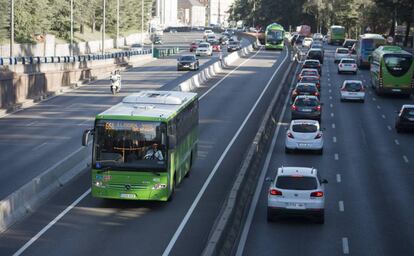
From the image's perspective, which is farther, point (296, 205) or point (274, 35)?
point (274, 35)

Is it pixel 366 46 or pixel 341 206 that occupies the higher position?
pixel 366 46

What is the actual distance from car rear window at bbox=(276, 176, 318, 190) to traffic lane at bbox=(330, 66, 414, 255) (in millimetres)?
1565

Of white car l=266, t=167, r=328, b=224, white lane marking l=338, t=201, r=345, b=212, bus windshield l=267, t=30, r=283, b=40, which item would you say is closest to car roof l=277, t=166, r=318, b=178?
white car l=266, t=167, r=328, b=224

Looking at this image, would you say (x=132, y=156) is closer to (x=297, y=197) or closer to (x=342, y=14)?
(x=297, y=197)

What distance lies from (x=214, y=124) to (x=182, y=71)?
3612 centimetres

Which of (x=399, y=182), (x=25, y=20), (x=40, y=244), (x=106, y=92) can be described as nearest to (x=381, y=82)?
(x=106, y=92)

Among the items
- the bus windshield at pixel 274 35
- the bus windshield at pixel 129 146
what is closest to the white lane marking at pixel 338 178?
the bus windshield at pixel 129 146

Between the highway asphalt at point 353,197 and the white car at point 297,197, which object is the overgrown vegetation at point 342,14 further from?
the white car at point 297,197

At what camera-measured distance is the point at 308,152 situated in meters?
34.2

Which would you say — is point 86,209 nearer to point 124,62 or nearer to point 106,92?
point 106,92

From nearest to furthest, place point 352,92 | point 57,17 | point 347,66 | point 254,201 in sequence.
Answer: point 254,201, point 352,92, point 347,66, point 57,17

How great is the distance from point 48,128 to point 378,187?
18.1 metres

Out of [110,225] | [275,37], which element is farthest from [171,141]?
[275,37]

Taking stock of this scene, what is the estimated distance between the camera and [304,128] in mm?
34188
